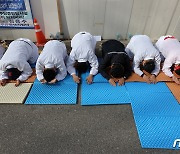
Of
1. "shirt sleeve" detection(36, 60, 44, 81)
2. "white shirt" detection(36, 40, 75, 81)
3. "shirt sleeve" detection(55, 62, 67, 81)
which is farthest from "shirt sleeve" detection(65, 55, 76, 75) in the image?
"shirt sleeve" detection(36, 60, 44, 81)

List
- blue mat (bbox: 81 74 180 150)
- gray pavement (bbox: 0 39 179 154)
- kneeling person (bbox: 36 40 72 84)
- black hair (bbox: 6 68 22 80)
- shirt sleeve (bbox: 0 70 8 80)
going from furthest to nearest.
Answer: shirt sleeve (bbox: 0 70 8 80), black hair (bbox: 6 68 22 80), kneeling person (bbox: 36 40 72 84), blue mat (bbox: 81 74 180 150), gray pavement (bbox: 0 39 179 154)

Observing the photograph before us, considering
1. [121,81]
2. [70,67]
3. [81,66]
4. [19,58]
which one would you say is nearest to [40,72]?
[19,58]

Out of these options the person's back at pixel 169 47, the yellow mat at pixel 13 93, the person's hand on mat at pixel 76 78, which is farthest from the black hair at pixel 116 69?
the yellow mat at pixel 13 93

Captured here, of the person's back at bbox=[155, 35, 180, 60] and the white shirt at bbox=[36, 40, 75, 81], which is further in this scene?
the person's back at bbox=[155, 35, 180, 60]

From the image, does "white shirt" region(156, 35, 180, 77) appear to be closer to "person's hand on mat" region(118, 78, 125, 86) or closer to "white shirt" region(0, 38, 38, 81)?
"person's hand on mat" region(118, 78, 125, 86)

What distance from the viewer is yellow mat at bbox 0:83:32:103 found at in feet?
12.2

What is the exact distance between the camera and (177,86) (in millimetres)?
4078

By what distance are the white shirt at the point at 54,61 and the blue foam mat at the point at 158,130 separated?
6.69 feet

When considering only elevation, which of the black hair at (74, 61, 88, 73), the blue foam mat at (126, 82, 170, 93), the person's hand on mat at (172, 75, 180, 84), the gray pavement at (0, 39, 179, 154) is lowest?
the gray pavement at (0, 39, 179, 154)

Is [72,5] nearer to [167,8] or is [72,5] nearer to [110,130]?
[167,8]

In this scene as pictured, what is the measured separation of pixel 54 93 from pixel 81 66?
0.93 m

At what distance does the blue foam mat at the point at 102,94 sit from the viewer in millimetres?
3715

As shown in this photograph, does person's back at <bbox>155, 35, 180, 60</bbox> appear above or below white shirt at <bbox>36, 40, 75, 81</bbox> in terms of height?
above

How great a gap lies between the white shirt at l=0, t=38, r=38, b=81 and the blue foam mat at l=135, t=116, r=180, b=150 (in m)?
2.86
